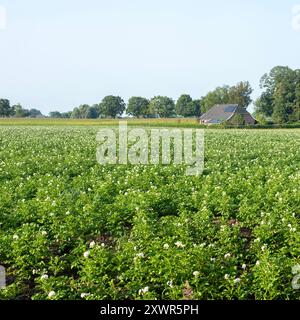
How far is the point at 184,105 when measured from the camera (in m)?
150

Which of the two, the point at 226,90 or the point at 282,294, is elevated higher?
the point at 226,90

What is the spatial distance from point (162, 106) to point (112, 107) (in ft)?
62.8

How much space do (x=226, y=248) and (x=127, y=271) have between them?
5.74 feet

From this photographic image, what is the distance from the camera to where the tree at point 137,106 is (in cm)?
14450

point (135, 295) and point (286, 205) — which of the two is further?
point (286, 205)

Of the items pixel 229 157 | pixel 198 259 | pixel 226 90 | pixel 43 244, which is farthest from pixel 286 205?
pixel 226 90

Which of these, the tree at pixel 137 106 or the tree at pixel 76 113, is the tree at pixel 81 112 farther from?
the tree at pixel 137 106

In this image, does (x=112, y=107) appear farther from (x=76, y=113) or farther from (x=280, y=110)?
(x=280, y=110)

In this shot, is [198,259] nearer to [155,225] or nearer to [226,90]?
[155,225]

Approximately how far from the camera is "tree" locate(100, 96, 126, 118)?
499 ft

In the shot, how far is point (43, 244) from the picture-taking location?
23.6ft

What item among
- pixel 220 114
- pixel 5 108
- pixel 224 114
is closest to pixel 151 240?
pixel 224 114

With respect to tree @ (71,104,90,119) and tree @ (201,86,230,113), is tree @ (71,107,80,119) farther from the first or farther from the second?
tree @ (201,86,230,113)
